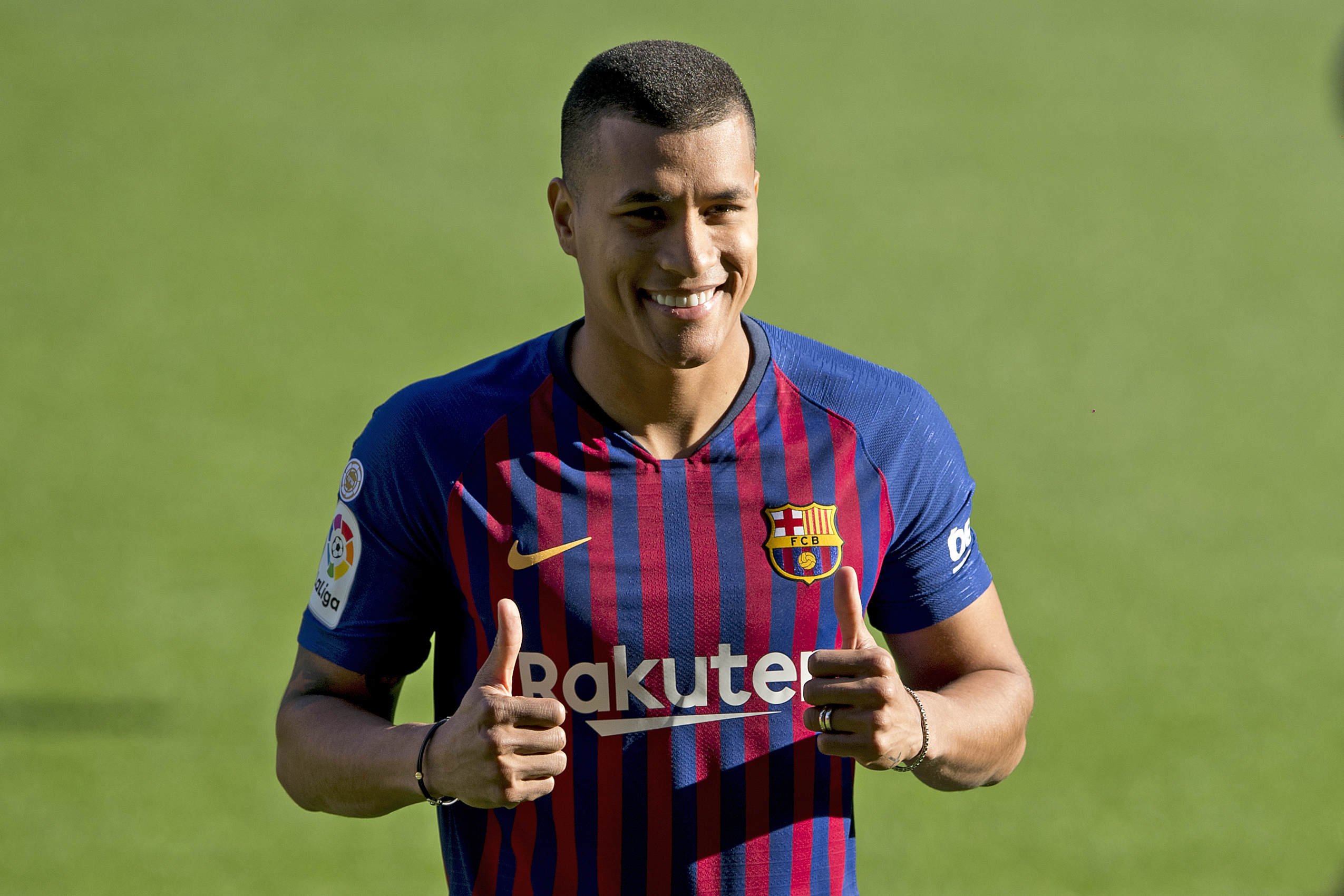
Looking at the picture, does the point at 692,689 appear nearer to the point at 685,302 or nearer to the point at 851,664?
the point at 851,664

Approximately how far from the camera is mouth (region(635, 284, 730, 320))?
237cm

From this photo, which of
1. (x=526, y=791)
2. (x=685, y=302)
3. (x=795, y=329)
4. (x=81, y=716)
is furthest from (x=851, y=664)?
(x=795, y=329)

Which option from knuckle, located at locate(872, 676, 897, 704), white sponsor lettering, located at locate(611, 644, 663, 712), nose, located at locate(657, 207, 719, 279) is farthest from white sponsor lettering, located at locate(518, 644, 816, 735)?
nose, located at locate(657, 207, 719, 279)

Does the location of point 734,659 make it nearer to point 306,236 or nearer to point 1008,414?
point 1008,414

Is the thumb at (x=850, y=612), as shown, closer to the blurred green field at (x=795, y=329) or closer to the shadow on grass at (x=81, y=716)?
the blurred green field at (x=795, y=329)

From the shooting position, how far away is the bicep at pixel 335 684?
253cm

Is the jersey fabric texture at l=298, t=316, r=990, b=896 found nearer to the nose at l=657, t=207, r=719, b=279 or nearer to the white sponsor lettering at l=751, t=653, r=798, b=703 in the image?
the white sponsor lettering at l=751, t=653, r=798, b=703

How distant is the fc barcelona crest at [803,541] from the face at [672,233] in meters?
0.30

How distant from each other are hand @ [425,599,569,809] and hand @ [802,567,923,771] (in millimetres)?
380

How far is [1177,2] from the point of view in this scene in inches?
720

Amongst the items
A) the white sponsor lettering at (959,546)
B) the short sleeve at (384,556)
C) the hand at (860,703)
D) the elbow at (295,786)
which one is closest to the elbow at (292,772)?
the elbow at (295,786)

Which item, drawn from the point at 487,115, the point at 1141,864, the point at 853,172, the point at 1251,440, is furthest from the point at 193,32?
the point at 1141,864

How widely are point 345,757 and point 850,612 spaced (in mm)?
841

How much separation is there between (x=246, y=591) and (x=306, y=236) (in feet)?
17.9
